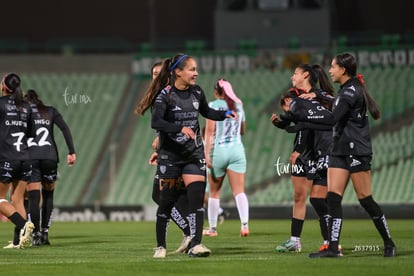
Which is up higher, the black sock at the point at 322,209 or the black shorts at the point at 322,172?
the black shorts at the point at 322,172

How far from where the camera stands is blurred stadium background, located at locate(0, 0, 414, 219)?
28562 millimetres

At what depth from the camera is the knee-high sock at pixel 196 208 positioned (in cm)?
1098

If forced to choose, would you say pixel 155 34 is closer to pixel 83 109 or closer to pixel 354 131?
pixel 83 109

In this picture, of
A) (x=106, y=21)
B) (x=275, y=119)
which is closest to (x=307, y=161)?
Answer: (x=275, y=119)

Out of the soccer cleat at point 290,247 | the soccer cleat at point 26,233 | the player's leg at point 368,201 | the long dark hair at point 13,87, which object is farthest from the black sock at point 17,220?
the player's leg at point 368,201

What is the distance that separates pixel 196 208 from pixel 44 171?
4.08m

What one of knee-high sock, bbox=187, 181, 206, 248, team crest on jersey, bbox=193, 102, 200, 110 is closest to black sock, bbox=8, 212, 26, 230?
knee-high sock, bbox=187, 181, 206, 248

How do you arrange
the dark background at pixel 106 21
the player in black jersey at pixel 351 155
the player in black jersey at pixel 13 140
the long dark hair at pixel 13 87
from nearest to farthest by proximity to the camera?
the player in black jersey at pixel 351 155, the player in black jersey at pixel 13 140, the long dark hair at pixel 13 87, the dark background at pixel 106 21

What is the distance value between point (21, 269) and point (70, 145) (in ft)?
15.9

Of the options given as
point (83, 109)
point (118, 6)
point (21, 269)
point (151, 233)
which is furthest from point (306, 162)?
point (118, 6)

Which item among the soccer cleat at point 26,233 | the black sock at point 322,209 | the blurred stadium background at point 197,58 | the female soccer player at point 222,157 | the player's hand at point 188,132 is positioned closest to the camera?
the player's hand at point 188,132

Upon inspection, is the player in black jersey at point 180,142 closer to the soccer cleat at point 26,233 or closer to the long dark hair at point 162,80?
the long dark hair at point 162,80

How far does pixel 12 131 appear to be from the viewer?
1346 centimetres

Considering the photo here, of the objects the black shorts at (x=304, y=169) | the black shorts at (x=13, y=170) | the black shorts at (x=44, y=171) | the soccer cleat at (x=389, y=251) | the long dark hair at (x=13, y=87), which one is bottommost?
the soccer cleat at (x=389, y=251)
